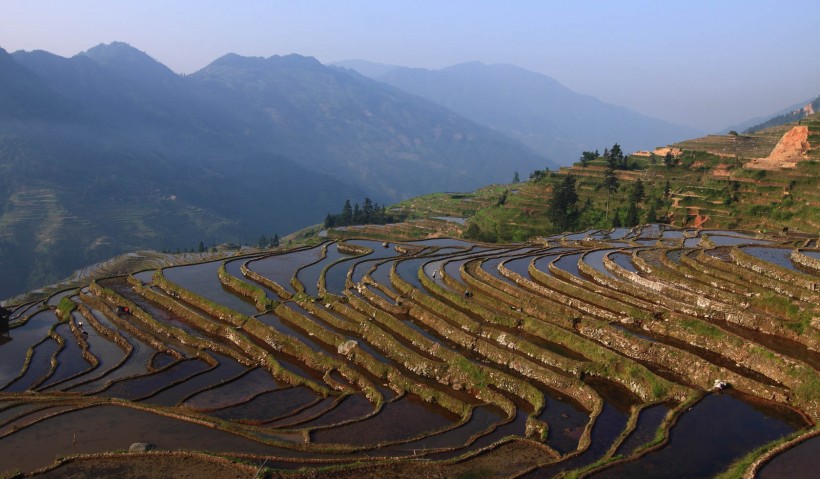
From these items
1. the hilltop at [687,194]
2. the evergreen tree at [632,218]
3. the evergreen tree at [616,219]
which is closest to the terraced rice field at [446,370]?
the hilltop at [687,194]

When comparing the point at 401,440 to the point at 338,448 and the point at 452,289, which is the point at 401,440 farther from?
the point at 452,289

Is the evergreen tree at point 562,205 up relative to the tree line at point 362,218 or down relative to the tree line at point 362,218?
up

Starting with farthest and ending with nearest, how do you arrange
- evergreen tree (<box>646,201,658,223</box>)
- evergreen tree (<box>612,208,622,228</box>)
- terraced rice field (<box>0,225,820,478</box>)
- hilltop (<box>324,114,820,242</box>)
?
evergreen tree (<box>612,208,622,228</box>)
evergreen tree (<box>646,201,658,223</box>)
hilltop (<box>324,114,820,242</box>)
terraced rice field (<box>0,225,820,478</box>)

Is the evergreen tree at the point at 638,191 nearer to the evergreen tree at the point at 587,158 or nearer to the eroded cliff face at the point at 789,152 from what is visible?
the eroded cliff face at the point at 789,152

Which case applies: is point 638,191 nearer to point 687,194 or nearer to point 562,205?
point 687,194

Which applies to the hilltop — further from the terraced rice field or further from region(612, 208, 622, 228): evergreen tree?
the terraced rice field

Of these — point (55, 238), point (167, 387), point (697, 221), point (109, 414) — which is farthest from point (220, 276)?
point (55, 238)

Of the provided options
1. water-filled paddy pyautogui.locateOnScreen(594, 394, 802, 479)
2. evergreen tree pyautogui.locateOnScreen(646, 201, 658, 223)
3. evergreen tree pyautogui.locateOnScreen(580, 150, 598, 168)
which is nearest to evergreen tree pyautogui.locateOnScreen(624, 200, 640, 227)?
evergreen tree pyautogui.locateOnScreen(646, 201, 658, 223)

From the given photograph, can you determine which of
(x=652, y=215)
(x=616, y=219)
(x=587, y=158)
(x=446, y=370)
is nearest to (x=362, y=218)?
(x=587, y=158)

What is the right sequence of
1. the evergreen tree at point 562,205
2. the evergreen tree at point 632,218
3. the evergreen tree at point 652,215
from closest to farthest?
the evergreen tree at point 652,215, the evergreen tree at point 632,218, the evergreen tree at point 562,205
